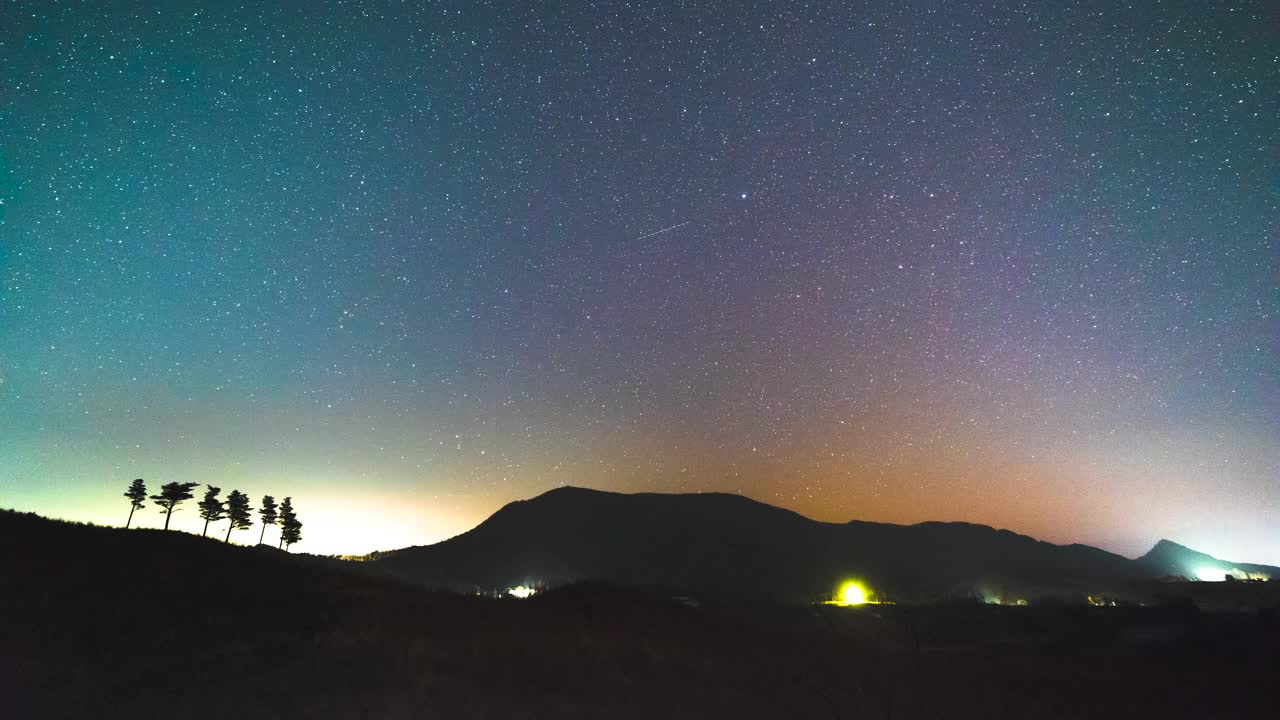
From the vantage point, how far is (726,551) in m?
Answer: 144

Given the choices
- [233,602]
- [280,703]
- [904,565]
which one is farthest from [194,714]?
[904,565]

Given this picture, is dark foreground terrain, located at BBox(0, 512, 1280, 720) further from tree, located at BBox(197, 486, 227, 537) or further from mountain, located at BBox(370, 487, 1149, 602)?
mountain, located at BBox(370, 487, 1149, 602)

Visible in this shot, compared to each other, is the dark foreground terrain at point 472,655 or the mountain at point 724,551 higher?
the mountain at point 724,551

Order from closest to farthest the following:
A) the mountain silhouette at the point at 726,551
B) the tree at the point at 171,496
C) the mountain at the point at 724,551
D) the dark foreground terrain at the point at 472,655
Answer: the dark foreground terrain at the point at 472,655, the tree at the point at 171,496, the mountain at the point at 724,551, the mountain silhouette at the point at 726,551

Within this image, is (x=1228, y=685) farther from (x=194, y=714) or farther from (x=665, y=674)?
(x=194, y=714)

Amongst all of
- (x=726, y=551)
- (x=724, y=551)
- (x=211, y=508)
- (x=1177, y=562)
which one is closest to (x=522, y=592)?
(x=211, y=508)

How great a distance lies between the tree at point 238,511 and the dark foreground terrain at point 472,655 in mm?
45366

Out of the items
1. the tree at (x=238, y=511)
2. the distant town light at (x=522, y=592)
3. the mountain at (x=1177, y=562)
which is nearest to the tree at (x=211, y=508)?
the tree at (x=238, y=511)

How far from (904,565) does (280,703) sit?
157 m

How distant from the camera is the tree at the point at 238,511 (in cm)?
6788

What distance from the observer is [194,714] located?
11.1m

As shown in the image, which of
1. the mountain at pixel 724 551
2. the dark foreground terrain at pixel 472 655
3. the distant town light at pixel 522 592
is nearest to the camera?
the dark foreground terrain at pixel 472 655

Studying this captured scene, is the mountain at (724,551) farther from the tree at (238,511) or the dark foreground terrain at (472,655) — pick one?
the dark foreground terrain at (472,655)

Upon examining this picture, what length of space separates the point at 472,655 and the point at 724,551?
5288 inches
